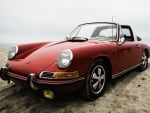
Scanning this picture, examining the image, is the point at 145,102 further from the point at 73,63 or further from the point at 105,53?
the point at 73,63

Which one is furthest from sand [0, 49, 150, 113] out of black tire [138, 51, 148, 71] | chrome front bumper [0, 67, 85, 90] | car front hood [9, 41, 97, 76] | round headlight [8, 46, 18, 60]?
black tire [138, 51, 148, 71]

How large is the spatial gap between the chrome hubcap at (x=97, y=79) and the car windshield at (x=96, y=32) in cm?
93

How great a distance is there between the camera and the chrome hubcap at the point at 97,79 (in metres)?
3.49

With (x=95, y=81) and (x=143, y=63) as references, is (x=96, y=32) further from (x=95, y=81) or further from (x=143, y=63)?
(x=143, y=63)

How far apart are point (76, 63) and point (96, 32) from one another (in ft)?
5.89

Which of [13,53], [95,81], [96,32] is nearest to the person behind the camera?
[95,81]

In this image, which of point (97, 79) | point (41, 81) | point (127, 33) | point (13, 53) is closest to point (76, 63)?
point (41, 81)

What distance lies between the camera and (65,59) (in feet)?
10.1

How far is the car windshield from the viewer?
442 centimetres

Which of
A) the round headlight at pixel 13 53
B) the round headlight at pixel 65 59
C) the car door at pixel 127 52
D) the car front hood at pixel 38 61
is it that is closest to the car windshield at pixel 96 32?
the car door at pixel 127 52

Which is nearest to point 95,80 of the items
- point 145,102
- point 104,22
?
point 145,102

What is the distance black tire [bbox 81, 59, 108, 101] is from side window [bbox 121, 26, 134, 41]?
144 cm

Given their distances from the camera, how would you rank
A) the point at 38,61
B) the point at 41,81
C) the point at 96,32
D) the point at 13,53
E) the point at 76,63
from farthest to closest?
the point at 96,32 < the point at 13,53 < the point at 38,61 < the point at 76,63 < the point at 41,81

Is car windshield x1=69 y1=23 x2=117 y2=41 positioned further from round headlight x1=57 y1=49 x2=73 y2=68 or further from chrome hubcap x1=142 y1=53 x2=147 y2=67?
chrome hubcap x1=142 y1=53 x2=147 y2=67
